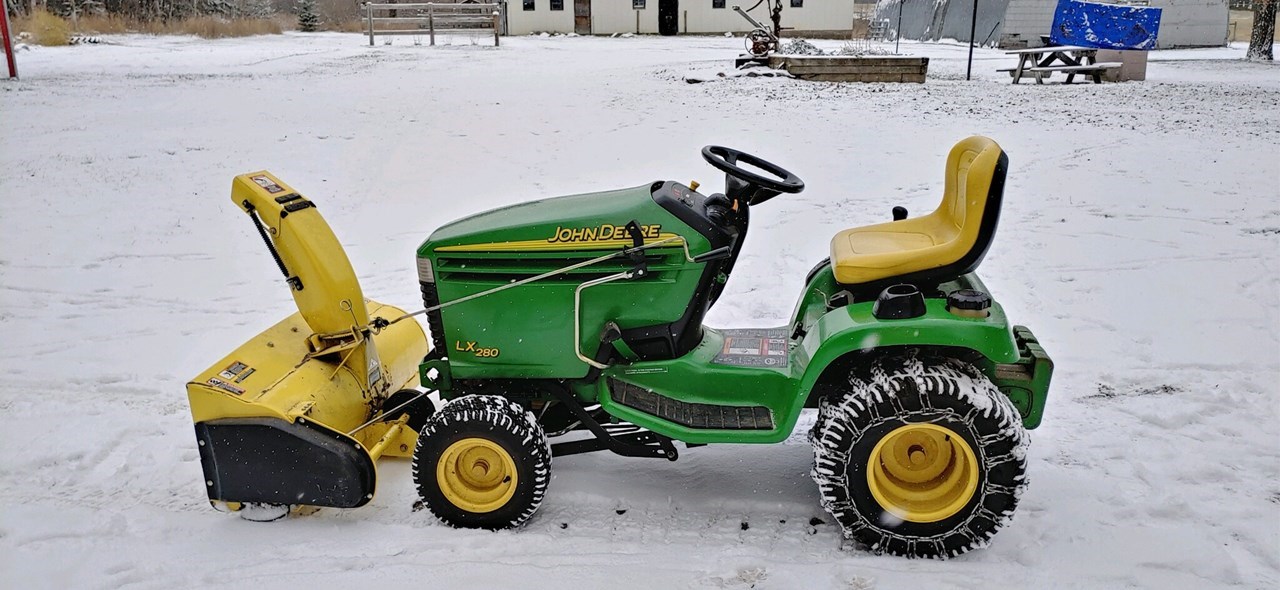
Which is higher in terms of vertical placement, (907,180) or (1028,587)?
(907,180)

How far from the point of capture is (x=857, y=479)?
292cm

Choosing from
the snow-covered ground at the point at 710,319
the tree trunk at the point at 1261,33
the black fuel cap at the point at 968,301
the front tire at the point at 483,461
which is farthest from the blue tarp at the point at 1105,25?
the front tire at the point at 483,461

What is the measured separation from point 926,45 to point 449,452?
88.9 feet

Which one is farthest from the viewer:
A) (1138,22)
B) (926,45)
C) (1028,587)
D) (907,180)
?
(926,45)

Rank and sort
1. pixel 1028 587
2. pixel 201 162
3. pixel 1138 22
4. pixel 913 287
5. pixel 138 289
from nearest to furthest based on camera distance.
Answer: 1. pixel 1028 587
2. pixel 913 287
3. pixel 138 289
4. pixel 201 162
5. pixel 1138 22

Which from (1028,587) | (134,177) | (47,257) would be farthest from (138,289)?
(1028,587)

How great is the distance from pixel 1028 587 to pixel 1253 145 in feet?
28.7

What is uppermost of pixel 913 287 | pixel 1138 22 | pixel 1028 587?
pixel 1138 22

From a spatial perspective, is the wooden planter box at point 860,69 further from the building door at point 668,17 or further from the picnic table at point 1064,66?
the building door at point 668,17

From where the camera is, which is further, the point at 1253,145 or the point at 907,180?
the point at 1253,145

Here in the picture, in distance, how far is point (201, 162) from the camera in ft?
30.6

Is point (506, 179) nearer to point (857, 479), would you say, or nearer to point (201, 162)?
point (201, 162)

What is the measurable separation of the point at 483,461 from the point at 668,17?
1222 inches

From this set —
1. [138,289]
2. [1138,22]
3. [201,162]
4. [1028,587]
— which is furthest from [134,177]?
[1138,22]
